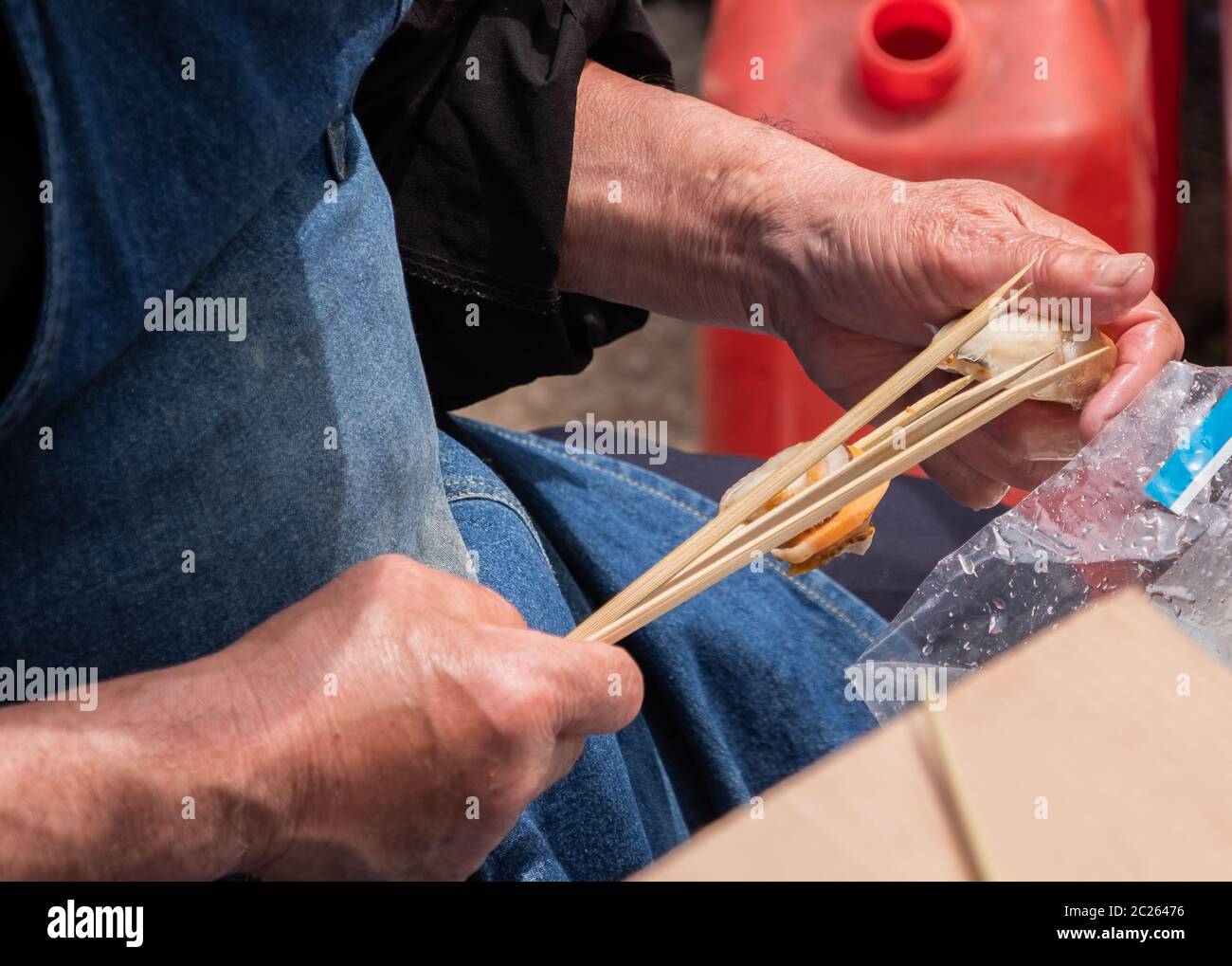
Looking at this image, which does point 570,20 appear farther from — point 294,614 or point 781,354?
point 781,354

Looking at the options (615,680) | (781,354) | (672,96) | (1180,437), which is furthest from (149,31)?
(781,354)

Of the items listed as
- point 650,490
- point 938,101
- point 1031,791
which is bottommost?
point 1031,791

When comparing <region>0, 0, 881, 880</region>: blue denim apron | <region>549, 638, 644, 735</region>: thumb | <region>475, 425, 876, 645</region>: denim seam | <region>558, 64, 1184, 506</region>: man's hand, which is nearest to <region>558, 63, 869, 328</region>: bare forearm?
<region>558, 64, 1184, 506</region>: man's hand

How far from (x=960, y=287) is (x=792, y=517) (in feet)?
0.74

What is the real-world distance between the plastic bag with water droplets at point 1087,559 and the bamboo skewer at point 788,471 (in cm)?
11

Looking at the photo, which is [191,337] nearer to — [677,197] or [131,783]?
[131,783]

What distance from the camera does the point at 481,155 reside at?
2.94ft

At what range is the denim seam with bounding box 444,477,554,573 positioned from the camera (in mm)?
909

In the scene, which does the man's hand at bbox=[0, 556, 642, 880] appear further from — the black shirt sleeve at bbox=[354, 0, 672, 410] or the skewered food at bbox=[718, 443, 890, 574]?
the black shirt sleeve at bbox=[354, 0, 672, 410]

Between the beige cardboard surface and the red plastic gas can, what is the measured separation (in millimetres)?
1056

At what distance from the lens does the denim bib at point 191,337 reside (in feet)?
1.87

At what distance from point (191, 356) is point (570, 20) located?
45cm

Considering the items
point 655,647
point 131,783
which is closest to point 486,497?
point 655,647
